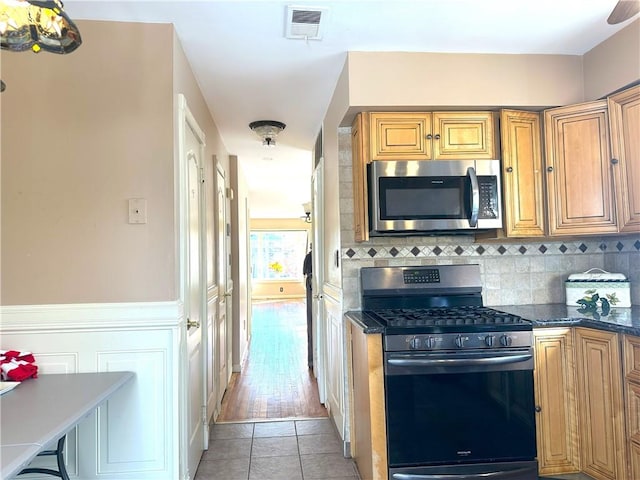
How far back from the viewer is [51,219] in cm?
193

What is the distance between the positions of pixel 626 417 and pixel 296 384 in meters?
2.77

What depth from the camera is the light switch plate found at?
1.96 metres

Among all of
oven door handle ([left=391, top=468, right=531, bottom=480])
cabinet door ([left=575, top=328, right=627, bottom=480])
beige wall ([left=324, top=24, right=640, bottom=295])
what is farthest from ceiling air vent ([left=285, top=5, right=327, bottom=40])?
oven door handle ([left=391, top=468, right=531, bottom=480])

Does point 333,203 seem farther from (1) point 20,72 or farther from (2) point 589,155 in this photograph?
(1) point 20,72

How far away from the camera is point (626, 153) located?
2.26 m

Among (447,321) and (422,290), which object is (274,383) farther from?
(447,321)

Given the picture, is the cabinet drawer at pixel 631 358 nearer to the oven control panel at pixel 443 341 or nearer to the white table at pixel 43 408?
the oven control panel at pixel 443 341

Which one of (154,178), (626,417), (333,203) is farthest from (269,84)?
(626,417)

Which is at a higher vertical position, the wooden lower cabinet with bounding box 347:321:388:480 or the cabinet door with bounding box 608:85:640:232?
the cabinet door with bounding box 608:85:640:232

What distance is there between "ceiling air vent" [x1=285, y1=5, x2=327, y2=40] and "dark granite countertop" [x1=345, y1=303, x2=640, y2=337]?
151 centimetres

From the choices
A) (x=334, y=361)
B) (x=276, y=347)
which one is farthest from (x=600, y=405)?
(x=276, y=347)

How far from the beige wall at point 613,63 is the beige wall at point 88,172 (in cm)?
239

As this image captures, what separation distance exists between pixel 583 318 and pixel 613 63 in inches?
56.1

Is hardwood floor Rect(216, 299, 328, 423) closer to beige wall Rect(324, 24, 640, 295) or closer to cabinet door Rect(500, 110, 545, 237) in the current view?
cabinet door Rect(500, 110, 545, 237)
